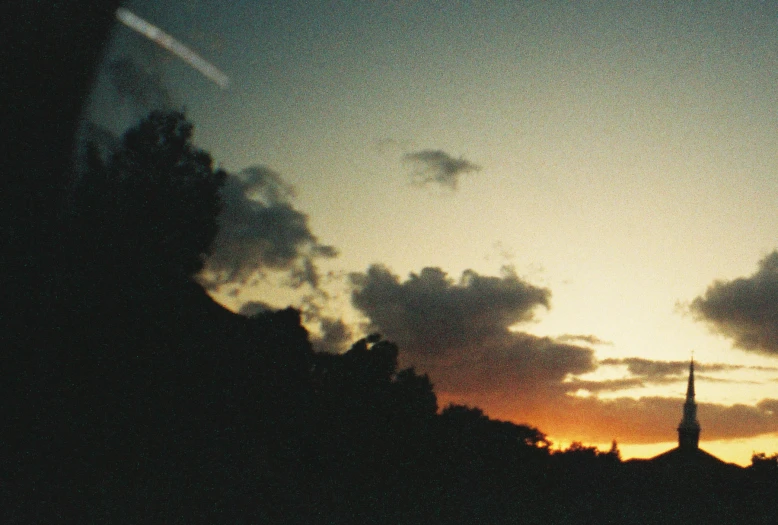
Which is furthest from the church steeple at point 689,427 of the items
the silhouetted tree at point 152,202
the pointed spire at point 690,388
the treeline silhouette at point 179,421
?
the silhouetted tree at point 152,202

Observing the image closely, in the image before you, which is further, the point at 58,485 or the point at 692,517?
the point at 692,517

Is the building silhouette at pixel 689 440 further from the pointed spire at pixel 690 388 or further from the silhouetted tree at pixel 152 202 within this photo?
the silhouetted tree at pixel 152 202

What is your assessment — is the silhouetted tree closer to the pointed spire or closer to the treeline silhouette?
the treeline silhouette

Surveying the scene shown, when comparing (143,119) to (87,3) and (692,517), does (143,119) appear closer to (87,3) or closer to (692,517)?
(87,3)

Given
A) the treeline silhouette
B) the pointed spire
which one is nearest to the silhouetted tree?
the treeline silhouette

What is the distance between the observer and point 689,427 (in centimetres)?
10744

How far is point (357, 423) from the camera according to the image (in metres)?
29.8

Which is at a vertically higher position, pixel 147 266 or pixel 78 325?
pixel 147 266

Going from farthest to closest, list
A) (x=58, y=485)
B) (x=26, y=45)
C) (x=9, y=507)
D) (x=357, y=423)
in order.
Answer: (x=357, y=423)
(x=58, y=485)
(x=9, y=507)
(x=26, y=45)

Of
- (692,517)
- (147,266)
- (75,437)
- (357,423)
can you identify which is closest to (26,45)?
(75,437)

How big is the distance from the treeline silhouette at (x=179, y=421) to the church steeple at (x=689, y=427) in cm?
8828

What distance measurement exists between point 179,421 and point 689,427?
344 feet

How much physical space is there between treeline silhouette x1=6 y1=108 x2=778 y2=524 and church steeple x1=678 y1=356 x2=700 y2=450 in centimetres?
8828

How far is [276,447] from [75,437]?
7874mm
